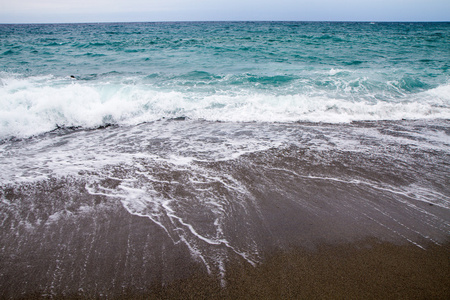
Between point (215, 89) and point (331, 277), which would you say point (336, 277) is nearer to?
point (331, 277)

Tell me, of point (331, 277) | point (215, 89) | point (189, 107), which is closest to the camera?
point (331, 277)

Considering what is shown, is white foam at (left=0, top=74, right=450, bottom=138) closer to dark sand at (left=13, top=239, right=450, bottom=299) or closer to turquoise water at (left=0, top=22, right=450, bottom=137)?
turquoise water at (left=0, top=22, right=450, bottom=137)

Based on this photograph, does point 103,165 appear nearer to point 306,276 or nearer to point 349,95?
point 306,276

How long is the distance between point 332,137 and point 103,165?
4135 mm

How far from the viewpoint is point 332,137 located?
478 centimetres

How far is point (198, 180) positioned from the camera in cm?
330

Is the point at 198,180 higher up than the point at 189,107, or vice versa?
the point at 189,107

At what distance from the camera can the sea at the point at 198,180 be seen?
2180mm

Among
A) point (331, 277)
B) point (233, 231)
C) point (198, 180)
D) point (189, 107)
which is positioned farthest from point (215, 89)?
point (331, 277)

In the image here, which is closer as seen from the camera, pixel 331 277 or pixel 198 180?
pixel 331 277

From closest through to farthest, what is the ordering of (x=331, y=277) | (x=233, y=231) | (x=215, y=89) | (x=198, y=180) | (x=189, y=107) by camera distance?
(x=331, y=277), (x=233, y=231), (x=198, y=180), (x=189, y=107), (x=215, y=89)

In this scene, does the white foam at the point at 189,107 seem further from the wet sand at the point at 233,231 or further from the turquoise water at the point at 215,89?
the wet sand at the point at 233,231

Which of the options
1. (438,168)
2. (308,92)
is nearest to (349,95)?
(308,92)

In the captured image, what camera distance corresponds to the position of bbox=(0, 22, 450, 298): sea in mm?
2180
